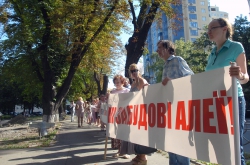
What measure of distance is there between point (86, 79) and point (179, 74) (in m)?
30.7

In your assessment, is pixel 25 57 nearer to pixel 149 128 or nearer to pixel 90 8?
pixel 90 8

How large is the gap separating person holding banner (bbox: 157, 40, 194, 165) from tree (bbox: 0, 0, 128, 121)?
27.4ft

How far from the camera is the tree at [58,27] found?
1272cm

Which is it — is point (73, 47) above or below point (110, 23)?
below

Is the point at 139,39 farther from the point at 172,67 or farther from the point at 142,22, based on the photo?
the point at 172,67

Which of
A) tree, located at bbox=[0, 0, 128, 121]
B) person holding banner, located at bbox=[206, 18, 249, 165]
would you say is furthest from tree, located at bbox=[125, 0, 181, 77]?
person holding banner, located at bbox=[206, 18, 249, 165]

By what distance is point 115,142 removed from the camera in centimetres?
693

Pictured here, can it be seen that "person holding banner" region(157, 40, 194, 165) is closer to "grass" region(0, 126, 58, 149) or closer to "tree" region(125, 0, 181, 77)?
"grass" region(0, 126, 58, 149)

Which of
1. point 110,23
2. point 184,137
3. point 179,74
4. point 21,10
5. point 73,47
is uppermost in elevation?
point 21,10

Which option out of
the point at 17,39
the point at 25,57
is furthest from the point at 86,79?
the point at 17,39

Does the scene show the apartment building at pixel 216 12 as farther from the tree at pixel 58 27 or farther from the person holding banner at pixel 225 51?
the person holding banner at pixel 225 51

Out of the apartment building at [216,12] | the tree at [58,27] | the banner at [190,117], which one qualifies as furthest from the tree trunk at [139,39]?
the apartment building at [216,12]

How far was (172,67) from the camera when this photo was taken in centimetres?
427

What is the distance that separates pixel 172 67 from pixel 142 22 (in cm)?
809
